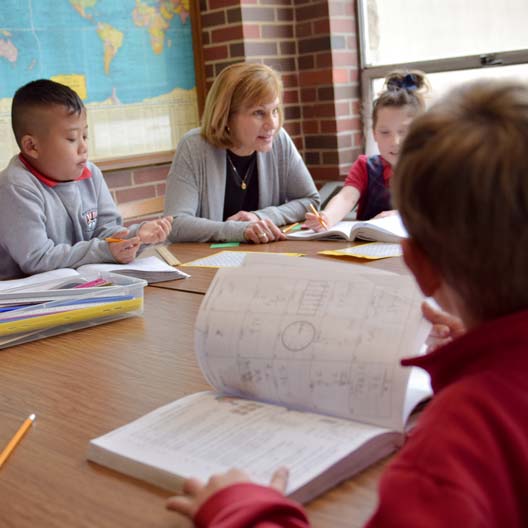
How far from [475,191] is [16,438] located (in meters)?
0.66

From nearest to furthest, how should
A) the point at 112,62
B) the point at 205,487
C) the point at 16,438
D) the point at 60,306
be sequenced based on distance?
the point at 205,487 < the point at 16,438 < the point at 60,306 < the point at 112,62

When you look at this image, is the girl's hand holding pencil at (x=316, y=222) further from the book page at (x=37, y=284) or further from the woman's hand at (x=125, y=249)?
the book page at (x=37, y=284)

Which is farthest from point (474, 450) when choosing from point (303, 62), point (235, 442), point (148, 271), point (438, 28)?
point (303, 62)

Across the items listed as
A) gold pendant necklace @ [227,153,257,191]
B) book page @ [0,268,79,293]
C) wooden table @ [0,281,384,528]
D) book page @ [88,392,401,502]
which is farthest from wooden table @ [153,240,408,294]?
book page @ [88,392,401,502]

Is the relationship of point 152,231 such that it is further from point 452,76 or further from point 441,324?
point 452,76

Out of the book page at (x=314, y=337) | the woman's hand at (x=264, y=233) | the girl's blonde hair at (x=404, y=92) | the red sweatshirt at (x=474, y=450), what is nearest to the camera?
the red sweatshirt at (x=474, y=450)

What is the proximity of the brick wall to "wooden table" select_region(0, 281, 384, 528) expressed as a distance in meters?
2.15

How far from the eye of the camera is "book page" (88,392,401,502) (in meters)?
0.78

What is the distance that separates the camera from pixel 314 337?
902 mm

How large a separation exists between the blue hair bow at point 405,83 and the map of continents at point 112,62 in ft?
4.35

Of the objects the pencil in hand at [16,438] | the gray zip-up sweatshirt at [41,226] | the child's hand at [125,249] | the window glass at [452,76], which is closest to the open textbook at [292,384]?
the pencil in hand at [16,438]

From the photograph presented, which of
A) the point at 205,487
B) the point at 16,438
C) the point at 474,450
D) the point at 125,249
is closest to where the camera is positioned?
the point at 474,450

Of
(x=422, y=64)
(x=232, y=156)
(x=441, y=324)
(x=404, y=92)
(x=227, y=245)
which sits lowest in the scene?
(x=227, y=245)

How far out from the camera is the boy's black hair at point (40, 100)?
6.90 ft
